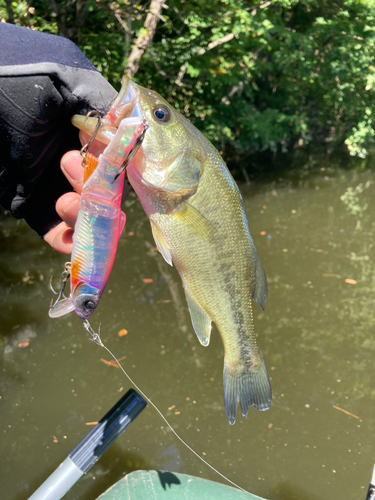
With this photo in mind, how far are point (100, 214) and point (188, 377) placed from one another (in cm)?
288

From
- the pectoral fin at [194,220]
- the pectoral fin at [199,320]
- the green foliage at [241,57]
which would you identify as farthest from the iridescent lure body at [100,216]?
the green foliage at [241,57]

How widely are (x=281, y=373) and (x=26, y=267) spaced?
3.38 metres

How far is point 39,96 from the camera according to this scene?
170 centimetres

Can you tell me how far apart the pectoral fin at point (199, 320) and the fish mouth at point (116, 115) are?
25.8 inches

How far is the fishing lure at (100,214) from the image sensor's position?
1.29 meters

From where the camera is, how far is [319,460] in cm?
320

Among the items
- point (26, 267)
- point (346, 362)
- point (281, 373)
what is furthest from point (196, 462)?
point (26, 267)

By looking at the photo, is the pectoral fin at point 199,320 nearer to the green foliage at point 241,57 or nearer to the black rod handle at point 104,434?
the black rod handle at point 104,434

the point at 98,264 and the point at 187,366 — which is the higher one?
the point at 98,264

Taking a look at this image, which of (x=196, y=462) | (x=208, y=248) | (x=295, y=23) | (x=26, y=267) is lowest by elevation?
(x=26, y=267)

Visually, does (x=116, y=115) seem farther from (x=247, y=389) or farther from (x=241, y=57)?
(x=241, y=57)

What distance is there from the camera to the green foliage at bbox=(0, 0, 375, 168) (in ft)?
22.2

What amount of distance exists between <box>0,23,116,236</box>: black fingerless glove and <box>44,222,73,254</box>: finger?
303 mm

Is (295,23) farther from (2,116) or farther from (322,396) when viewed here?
(2,116)
